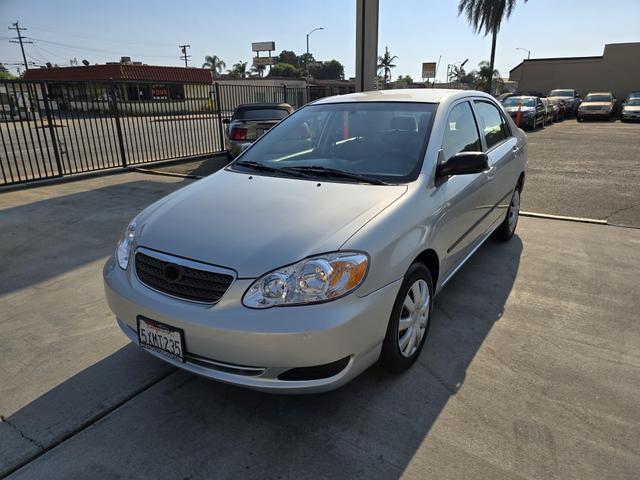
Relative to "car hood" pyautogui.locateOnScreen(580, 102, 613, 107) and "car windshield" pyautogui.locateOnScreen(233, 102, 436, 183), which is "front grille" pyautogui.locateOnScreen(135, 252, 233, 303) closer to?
"car windshield" pyautogui.locateOnScreen(233, 102, 436, 183)

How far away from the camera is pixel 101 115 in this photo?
1104cm

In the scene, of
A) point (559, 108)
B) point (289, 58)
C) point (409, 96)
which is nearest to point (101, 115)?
→ point (409, 96)

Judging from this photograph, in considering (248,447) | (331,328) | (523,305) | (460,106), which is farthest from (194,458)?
(460,106)

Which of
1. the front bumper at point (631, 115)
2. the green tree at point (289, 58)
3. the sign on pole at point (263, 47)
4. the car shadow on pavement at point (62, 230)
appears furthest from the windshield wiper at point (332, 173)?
the green tree at point (289, 58)

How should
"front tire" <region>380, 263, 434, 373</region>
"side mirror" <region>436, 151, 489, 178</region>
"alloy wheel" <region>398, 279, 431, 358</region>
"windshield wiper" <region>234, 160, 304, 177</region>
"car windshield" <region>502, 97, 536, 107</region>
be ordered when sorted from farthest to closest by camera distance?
1. "car windshield" <region>502, 97, 536, 107</region>
2. "windshield wiper" <region>234, 160, 304, 177</region>
3. "side mirror" <region>436, 151, 489, 178</region>
4. "alloy wheel" <region>398, 279, 431, 358</region>
5. "front tire" <region>380, 263, 434, 373</region>

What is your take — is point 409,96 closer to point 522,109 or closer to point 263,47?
point 522,109

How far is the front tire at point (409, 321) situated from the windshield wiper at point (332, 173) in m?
0.64

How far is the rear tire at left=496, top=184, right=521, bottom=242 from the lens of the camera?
16.3 ft

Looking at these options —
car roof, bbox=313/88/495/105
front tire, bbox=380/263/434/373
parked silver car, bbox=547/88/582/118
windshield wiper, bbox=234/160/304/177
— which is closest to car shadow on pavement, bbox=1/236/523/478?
front tire, bbox=380/263/434/373

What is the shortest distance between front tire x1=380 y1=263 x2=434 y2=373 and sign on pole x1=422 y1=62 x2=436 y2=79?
4288cm

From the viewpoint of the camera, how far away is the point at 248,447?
86.7 inches

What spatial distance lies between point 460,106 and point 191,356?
9.61 ft

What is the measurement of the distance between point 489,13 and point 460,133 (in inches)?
1318

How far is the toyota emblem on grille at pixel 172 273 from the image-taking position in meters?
2.26
